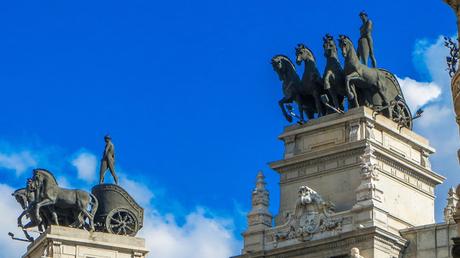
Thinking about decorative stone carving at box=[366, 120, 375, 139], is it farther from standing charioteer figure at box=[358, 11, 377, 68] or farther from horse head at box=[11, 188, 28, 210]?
horse head at box=[11, 188, 28, 210]

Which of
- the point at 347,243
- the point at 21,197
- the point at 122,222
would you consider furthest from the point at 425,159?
the point at 21,197

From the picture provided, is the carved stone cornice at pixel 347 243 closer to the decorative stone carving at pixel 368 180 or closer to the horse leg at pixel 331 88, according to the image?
the decorative stone carving at pixel 368 180

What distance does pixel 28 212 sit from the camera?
8062 centimetres

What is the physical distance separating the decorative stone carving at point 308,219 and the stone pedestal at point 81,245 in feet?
49.0

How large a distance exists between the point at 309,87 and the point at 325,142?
2755 millimetres

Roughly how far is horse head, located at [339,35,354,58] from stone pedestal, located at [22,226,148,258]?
17.7 m

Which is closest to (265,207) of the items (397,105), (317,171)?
(317,171)

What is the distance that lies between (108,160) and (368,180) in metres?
20.6

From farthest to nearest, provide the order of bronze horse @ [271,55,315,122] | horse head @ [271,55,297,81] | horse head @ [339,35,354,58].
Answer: horse head @ [271,55,297,81] → bronze horse @ [271,55,315,122] → horse head @ [339,35,354,58]

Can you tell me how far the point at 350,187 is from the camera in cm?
6800

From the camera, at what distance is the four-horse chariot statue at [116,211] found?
8144cm

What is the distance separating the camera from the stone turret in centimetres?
6925

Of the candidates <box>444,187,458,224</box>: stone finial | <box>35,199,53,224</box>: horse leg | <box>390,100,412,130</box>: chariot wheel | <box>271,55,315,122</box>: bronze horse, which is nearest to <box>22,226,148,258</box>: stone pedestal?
<box>35,199,53,224</box>: horse leg

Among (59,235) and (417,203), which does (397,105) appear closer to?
(417,203)
